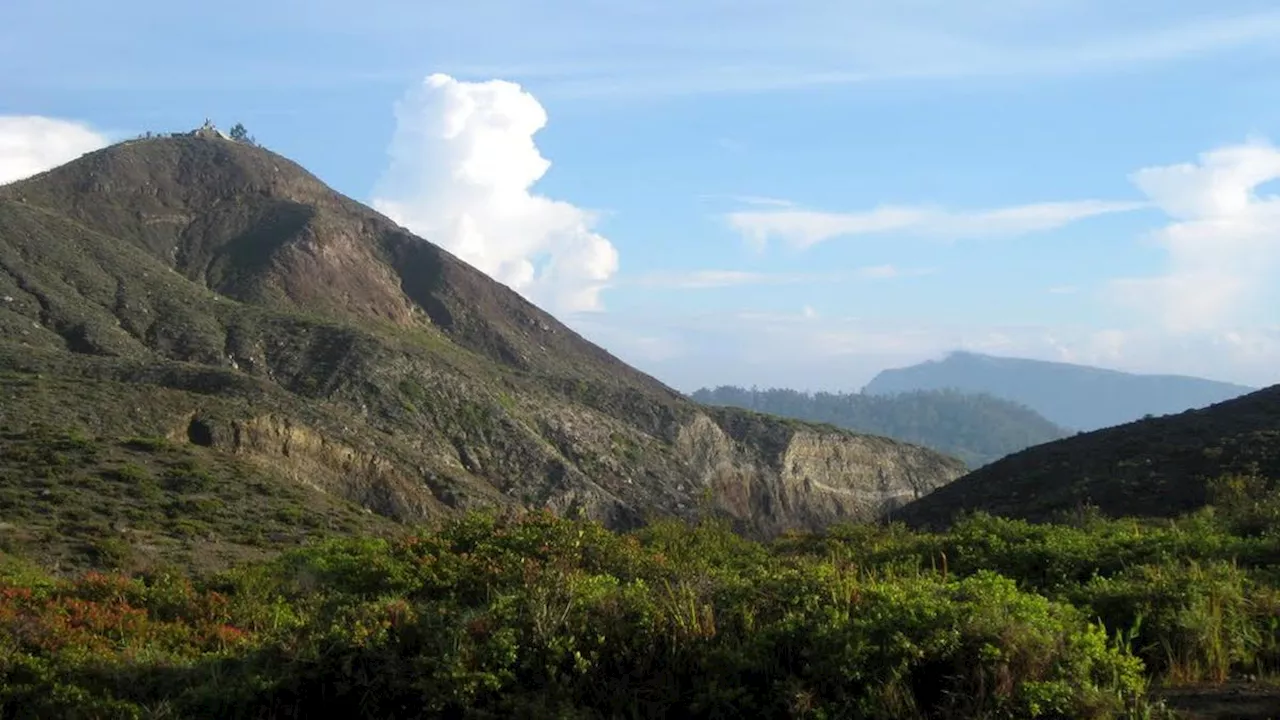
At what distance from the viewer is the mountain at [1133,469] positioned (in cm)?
2438

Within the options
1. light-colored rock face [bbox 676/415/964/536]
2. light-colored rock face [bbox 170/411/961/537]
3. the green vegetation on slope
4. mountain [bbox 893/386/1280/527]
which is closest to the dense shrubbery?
the green vegetation on slope

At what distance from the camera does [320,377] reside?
4969 centimetres

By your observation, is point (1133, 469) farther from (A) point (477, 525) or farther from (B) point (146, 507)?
(B) point (146, 507)

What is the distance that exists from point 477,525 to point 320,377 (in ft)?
134

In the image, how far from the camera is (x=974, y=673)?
19.7 feet

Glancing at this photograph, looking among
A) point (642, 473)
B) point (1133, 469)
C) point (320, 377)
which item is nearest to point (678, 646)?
point (1133, 469)

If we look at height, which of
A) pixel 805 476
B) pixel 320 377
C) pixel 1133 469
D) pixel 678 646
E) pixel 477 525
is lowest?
pixel 678 646

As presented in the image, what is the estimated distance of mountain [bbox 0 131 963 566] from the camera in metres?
37.2

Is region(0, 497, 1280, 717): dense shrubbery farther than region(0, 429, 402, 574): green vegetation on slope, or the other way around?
region(0, 429, 402, 574): green vegetation on slope

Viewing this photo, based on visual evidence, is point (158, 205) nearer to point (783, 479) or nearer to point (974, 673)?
point (783, 479)

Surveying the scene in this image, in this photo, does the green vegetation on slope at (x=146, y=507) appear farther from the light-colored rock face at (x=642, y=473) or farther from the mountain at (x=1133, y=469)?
the mountain at (x=1133, y=469)

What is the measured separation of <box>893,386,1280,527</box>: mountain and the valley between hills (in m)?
0.16

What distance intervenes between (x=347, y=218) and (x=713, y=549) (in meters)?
76.3

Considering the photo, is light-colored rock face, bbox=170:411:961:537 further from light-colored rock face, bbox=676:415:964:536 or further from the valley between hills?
the valley between hills
